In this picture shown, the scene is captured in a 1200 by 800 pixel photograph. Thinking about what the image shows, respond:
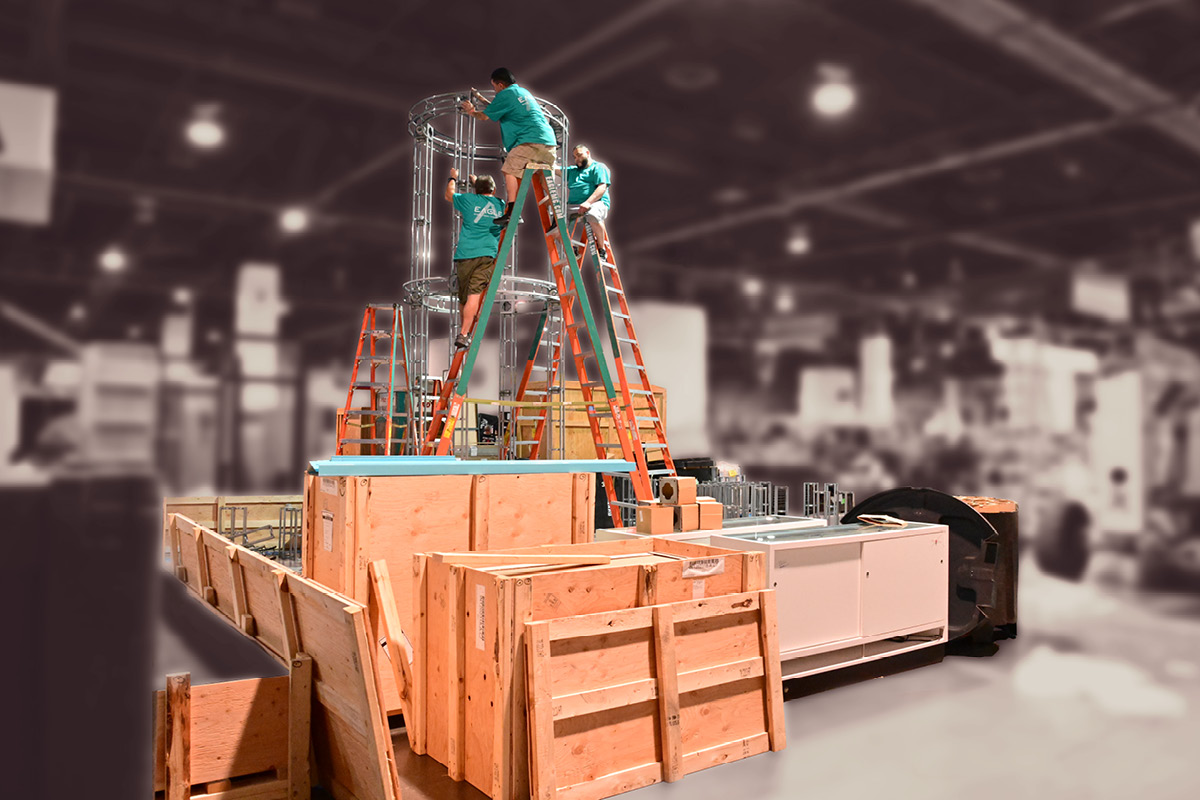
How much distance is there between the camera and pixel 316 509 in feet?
19.9

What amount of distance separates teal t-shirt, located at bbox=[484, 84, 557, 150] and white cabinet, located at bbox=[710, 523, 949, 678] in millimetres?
4300

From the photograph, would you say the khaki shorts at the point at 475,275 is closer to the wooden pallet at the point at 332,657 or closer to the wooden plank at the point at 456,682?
the wooden pallet at the point at 332,657

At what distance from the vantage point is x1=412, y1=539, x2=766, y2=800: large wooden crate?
4121 mm

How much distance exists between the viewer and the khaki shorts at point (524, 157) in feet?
25.6

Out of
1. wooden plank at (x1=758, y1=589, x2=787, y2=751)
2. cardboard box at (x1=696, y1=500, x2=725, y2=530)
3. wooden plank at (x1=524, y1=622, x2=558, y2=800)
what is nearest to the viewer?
wooden plank at (x1=524, y1=622, x2=558, y2=800)

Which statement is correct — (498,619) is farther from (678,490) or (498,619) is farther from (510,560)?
(678,490)

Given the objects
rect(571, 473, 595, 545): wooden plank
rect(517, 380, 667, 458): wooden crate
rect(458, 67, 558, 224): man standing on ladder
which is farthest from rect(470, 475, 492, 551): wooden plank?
rect(517, 380, 667, 458): wooden crate

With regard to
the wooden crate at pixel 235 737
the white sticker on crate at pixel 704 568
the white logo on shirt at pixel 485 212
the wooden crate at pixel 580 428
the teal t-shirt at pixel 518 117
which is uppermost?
the teal t-shirt at pixel 518 117

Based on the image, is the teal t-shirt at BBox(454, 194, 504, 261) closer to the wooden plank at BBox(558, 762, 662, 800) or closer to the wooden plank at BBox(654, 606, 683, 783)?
the wooden plank at BBox(654, 606, 683, 783)

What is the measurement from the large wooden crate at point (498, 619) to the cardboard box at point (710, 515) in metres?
1.40

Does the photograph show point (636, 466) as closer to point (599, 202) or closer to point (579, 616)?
point (599, 202)

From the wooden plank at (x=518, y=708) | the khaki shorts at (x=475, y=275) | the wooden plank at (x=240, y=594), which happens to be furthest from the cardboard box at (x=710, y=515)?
the wooden plank at (x=240, y=594)

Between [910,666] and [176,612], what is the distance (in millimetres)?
6872

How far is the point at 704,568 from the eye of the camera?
499 cm
